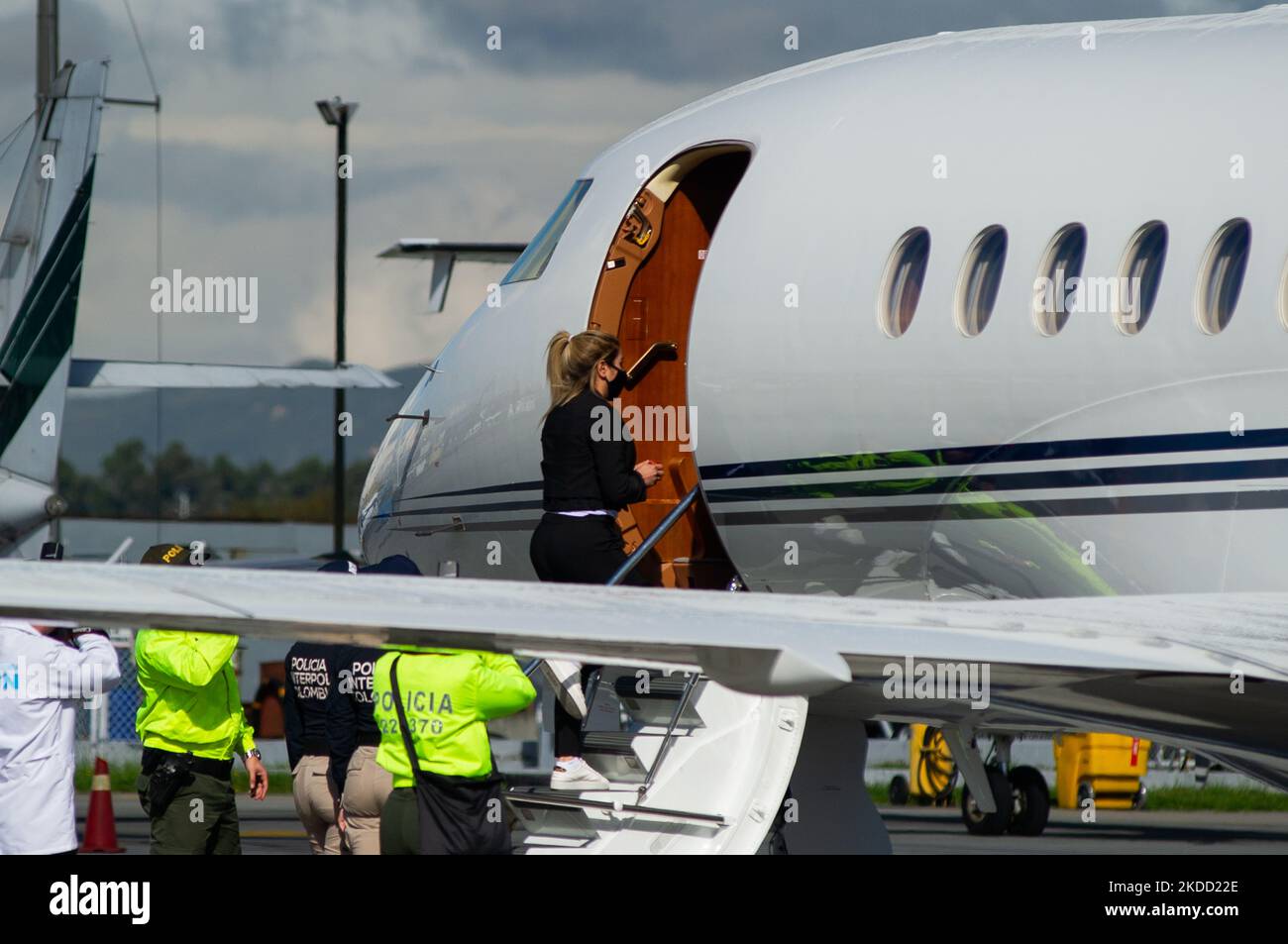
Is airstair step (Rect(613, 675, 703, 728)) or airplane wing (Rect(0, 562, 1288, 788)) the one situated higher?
airplane wing (Rect(0, 562, 1288, 788))

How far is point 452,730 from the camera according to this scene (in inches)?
256

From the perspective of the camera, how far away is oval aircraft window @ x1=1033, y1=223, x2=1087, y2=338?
6.95 metres

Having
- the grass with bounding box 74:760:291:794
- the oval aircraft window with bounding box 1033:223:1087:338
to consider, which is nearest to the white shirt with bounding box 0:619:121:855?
the oval aircraft window with bounding box 1033:223:1087:338

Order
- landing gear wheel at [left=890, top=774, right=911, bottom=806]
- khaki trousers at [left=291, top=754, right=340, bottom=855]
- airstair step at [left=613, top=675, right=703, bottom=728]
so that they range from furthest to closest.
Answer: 1. landing gear wheel at [left=890, top=774, right=911, bottom=806]
2. khaki trousers at [left=291, top=754, right=340, bottom=855]
3. airstair step at [left=613, top=675, right=703, bottom=728]

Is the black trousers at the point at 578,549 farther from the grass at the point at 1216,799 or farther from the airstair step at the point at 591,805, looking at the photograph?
the grass at the point at 1216,799

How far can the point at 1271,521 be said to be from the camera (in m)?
6.13

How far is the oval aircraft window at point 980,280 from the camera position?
288 inches

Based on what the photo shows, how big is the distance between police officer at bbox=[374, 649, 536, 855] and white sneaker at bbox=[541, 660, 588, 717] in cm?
154

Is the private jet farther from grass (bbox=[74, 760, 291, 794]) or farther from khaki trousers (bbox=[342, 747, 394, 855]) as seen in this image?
grass (bbox=[74, 760, 291, 794])

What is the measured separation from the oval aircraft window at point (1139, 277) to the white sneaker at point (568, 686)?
9.66ft

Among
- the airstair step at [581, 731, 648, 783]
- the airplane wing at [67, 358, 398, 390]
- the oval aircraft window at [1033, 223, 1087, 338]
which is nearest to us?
the oval aircraft window at [1033, 223, 1087, 338]

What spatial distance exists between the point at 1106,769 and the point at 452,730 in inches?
589

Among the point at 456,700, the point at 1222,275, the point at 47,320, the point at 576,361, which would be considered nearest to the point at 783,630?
the point at 456,700
